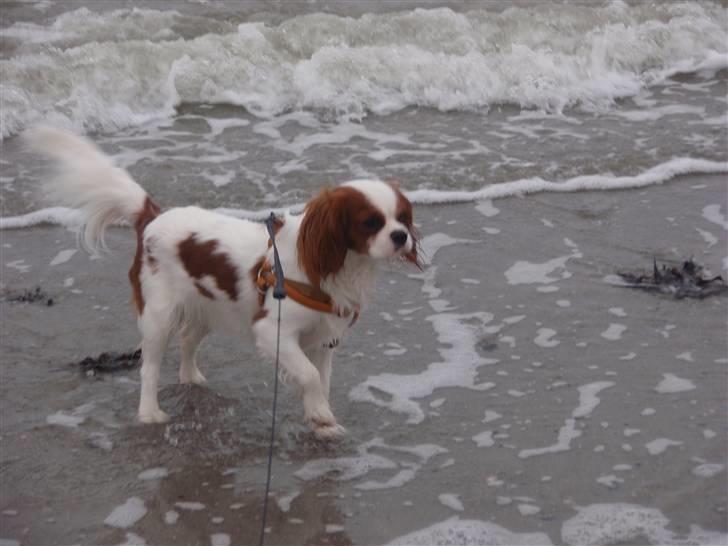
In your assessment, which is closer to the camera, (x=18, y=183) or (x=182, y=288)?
(x=182, y=288)

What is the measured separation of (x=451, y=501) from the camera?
4371 mm

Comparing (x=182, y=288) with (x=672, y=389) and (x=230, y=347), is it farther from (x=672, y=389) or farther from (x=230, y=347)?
(x=672, y=389)

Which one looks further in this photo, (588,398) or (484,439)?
(588,398)

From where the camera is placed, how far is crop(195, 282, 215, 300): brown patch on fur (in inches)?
193

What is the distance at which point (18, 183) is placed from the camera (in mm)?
8219

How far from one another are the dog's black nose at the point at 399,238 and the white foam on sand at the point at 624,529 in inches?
46.6

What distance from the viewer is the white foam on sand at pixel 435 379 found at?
5223mm

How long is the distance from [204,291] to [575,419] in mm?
1689

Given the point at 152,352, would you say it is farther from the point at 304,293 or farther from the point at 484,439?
the point at 484,439

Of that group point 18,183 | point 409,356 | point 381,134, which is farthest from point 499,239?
point 18,183

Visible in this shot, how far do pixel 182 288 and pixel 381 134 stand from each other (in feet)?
16.3

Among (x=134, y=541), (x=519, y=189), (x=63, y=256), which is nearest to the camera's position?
(x=134, y=541)

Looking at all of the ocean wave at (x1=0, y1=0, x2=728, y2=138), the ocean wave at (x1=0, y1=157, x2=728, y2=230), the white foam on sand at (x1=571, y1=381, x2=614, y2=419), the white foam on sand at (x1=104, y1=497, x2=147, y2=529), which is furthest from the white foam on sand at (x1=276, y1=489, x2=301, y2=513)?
the ocean wave at (x1=0, y1=0, x2=728, y2=138)

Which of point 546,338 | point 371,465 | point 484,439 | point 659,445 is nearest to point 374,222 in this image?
point 371,465
